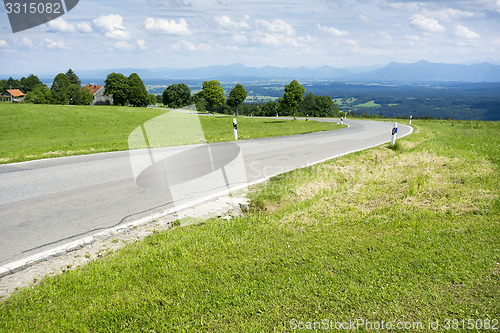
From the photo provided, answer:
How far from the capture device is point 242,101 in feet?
227

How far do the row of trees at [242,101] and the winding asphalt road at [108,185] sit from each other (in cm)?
4051

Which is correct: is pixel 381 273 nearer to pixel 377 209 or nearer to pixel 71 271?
pixel 377 209

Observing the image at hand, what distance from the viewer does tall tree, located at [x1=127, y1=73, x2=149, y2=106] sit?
77.6m

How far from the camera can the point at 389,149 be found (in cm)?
1410

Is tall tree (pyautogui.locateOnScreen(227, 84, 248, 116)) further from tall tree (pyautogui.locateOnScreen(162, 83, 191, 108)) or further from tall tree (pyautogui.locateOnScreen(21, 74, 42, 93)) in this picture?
tall tree (pyautogui.locateOnScreen(21, 74, 42, 93))

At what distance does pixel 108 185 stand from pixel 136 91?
78404mm

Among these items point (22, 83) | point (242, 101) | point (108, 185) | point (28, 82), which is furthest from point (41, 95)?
point (108, 185)

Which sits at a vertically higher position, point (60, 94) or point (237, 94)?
point (60, 94)

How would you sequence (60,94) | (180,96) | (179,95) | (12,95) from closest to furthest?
(60,94), (180,96), (179,95), (12,95)

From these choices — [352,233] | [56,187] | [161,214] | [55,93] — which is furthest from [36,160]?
[55,93]

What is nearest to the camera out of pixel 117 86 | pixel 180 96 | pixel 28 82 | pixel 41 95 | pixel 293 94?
pixel 293 94

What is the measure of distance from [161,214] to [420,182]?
5.98 metres

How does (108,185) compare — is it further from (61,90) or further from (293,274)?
(61,90)

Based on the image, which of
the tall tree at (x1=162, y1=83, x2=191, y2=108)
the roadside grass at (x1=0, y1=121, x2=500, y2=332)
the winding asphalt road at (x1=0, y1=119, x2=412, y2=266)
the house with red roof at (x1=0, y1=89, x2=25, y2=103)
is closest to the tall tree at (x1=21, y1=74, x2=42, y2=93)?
the house with red roof at (x1=0, y1=89, x2=25, y2=103)
